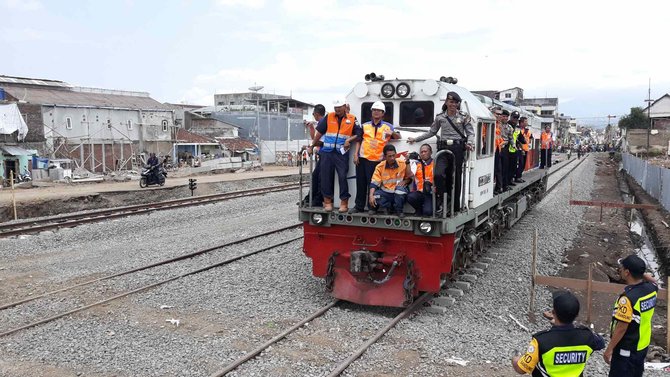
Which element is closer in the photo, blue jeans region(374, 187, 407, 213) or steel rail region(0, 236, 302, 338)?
steel rail region(0, 236, 302, 338)

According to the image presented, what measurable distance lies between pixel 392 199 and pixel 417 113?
1769mm

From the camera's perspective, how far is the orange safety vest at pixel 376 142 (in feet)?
27.3

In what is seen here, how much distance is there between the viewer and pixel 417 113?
904 cm

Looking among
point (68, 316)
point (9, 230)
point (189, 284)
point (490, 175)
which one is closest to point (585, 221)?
point (490, 175)

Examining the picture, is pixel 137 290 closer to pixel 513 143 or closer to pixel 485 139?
pixel 485 139

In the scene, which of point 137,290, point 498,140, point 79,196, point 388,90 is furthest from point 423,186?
point 79,196

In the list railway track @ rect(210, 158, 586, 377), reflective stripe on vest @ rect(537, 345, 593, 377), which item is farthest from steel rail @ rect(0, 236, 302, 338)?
reflective stripe on vest @ rect(537, 345, 593, 377)

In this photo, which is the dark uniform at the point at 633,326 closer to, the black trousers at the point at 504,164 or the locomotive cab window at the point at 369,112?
the locomotive cab window at the point at 369,112

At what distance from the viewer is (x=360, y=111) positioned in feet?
30.6

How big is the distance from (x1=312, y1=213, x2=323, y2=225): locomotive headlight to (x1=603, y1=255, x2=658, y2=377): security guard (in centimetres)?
453

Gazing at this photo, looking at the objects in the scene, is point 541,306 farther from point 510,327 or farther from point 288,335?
point 288,335

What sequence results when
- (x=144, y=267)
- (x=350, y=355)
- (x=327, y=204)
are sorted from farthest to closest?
(x=144, y=267) → (x=327, y=204) → (x=350, y=355)

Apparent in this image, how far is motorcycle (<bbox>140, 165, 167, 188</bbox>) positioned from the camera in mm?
26578

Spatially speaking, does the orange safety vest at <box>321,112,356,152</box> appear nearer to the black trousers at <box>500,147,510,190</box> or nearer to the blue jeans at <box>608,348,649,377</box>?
the black trousers at <box>500,147,510,190</box>
